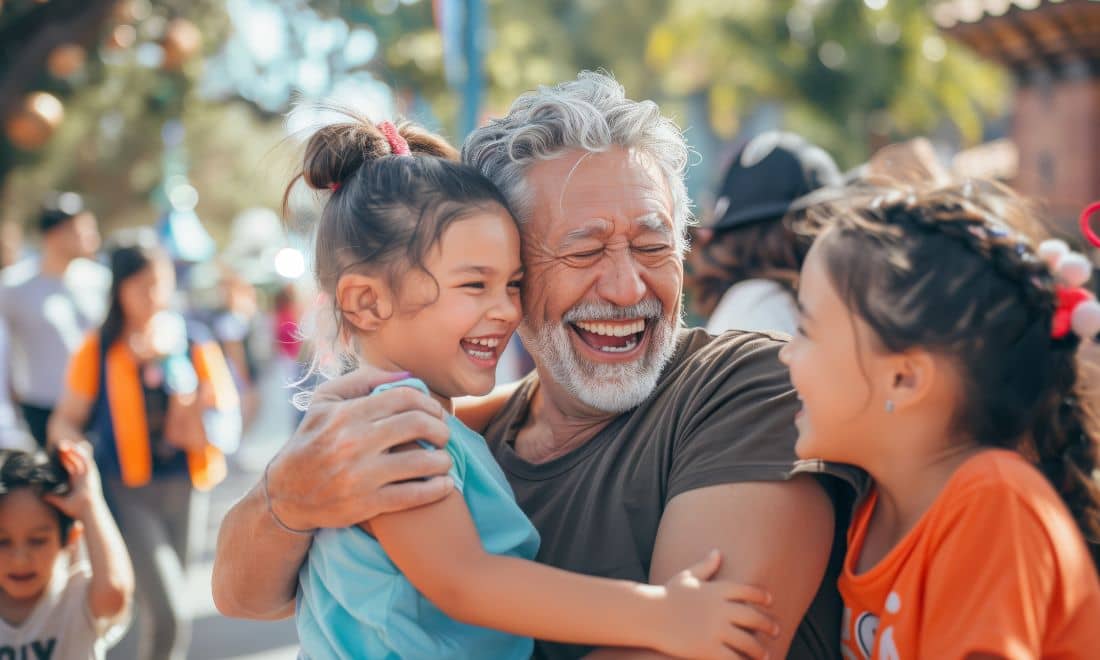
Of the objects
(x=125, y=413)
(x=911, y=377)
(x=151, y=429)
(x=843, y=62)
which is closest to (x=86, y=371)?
(x=125, y=413)

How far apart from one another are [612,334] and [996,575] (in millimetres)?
1149

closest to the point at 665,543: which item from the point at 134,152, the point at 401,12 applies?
the point at 401,12

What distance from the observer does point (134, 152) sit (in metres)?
26.3

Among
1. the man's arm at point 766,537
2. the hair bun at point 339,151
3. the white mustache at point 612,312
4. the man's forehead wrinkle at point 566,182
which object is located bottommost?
the man's arm at point 766,537

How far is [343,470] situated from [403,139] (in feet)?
2.94

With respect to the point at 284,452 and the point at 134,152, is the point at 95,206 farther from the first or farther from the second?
the point at 284,452

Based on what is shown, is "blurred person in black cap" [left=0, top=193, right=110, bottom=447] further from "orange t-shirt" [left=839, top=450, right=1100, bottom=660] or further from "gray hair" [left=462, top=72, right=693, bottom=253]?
"orange t-shirt" [left=839, top=450, right=1100, bottom=660]

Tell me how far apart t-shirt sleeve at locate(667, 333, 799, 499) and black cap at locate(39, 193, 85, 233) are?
18.6 feet

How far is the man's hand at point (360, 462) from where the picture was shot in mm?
1947

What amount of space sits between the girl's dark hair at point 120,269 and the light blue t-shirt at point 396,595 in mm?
3571

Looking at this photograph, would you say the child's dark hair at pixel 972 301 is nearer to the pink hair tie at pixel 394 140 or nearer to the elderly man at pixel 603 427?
the elderly man at pixel 603 427

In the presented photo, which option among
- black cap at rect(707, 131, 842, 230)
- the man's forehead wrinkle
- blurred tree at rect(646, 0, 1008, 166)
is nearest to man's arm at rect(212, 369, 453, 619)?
the man's forehead wrinkle

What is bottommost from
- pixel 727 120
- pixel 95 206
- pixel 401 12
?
pixel 95 206

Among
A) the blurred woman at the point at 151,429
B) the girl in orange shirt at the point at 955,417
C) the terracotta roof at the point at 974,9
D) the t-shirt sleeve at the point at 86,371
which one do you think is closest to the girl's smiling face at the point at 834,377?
the girl in orange shirt at the point at 955,417
